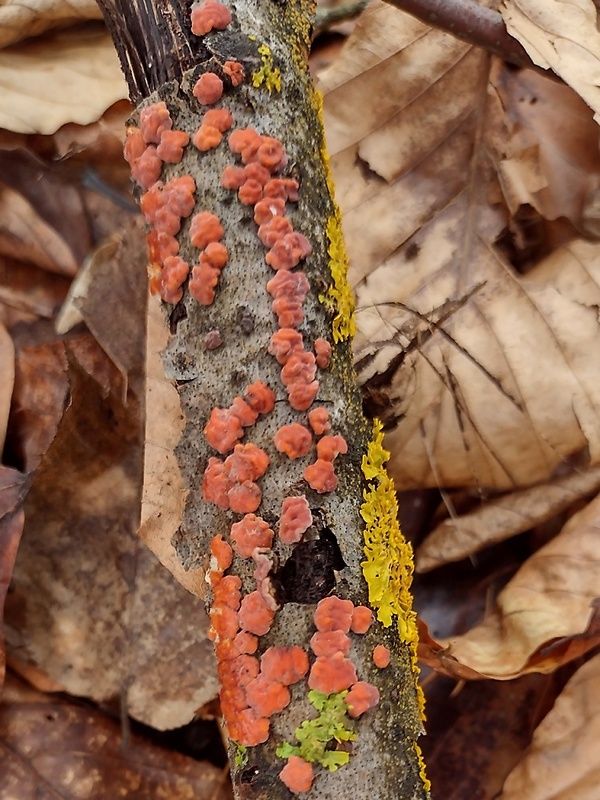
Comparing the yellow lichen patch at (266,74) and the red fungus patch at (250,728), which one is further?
the yellow lichen patch at (266,74)

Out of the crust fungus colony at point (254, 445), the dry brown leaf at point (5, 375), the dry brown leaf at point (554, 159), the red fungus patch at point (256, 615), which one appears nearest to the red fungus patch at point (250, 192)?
the crust fungus colony at point (254, 445)

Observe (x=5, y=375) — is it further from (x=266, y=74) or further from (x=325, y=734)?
(x=325, y=734)

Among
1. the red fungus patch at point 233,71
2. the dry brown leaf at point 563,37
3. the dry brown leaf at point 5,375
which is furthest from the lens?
the dry brown leaf at point 5,375

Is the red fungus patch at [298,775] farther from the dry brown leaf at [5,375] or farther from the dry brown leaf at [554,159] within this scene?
the dry brown leaf at [554,159]

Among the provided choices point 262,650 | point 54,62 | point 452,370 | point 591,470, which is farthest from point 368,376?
point 54,62

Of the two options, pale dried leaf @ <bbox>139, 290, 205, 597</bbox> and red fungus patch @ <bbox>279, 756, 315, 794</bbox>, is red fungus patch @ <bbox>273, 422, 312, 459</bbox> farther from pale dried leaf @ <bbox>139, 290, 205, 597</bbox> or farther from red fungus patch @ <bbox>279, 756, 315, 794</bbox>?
red fungus patch @ <bbox>279, 756, 315, 794</bbox>

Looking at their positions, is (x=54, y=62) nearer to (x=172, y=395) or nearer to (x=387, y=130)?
(x=387, y=130)
